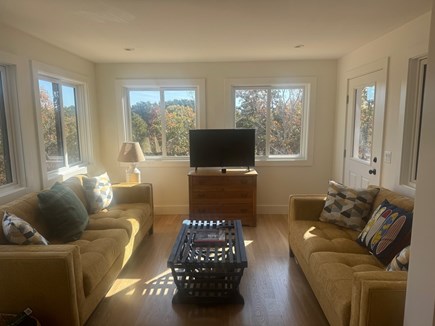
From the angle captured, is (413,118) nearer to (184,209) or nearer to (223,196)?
(223,196)

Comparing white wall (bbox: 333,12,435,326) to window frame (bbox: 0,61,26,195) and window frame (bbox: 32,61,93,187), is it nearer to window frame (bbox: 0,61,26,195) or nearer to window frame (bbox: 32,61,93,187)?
window frame (bbox: 0,61,26,195)

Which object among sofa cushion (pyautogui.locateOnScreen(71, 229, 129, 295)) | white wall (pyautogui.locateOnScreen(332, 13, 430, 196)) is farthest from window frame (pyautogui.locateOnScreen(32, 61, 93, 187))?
white wall (pyautogui.locateOnScreen(332, 13, 430, 196))

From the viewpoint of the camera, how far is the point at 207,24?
256 centimetres

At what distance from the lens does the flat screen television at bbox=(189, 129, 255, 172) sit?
4.07 meters

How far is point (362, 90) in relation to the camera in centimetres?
353

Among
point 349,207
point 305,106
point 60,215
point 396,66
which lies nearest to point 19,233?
point 60,215

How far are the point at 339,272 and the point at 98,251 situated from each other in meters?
1.77

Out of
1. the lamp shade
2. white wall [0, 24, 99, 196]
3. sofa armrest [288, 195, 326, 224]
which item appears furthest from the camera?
the lamp shade

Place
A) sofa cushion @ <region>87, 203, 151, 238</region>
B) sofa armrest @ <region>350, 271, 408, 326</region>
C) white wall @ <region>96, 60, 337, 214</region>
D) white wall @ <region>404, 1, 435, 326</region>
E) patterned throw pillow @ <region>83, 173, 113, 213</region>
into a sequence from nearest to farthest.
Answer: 1. white wall @ <region>404, 1, 435, 326</region>
2. sofa armrest @ <region>350, 271, 408, 326</region>
3. sofa cushion @ <region>87, 203, 151, 238</region>
4. patterned throw pillow @ <region>83, 173, 113, 213</region>
5. white wall @ <region>96, 60, 337, 214</region>

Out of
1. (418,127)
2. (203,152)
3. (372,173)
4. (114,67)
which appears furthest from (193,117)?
(418,127)

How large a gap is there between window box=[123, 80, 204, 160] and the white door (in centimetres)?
212

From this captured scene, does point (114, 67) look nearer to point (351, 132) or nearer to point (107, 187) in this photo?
point (107, 187)

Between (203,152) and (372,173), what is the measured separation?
7.01 feet

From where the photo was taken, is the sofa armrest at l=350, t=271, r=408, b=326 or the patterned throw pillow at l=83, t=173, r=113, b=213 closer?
the sofa armrest at l=350, t=271, r=408, b=326
